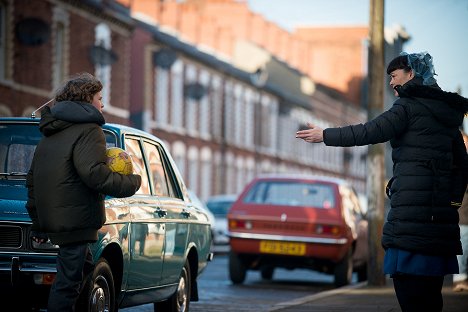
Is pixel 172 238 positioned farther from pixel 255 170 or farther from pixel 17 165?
pixel 255 170

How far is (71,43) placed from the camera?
1453 inches

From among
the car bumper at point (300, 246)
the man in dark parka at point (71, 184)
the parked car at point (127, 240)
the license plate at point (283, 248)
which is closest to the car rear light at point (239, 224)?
the car bumper at point (300, 246)

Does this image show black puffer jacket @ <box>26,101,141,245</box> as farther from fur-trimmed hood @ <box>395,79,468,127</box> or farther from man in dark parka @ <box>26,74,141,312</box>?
fur-trimmed hood @ <box>395,79,468,127</box>

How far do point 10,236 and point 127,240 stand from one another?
3.03 ft

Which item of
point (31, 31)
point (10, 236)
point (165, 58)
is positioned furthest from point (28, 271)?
point (165, 58)

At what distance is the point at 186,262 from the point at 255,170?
50.9m

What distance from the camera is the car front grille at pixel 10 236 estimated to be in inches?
332

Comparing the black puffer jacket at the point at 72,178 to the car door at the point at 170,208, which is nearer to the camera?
the black puffer jacket at the point at 72,178

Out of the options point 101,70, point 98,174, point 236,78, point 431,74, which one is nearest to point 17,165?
point 98,174

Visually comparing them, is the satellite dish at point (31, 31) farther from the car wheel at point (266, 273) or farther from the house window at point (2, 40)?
the car wheel at point (266, 273)

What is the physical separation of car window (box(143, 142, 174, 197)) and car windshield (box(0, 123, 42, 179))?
1100 millimetres

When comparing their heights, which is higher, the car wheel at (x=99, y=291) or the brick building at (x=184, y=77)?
the brick building at (x=184, y=77)

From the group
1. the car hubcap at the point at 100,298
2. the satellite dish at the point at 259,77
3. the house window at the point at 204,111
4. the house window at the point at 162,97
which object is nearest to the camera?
the car hubcap at the point at 100,298

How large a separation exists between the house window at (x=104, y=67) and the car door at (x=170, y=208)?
28.5 m
